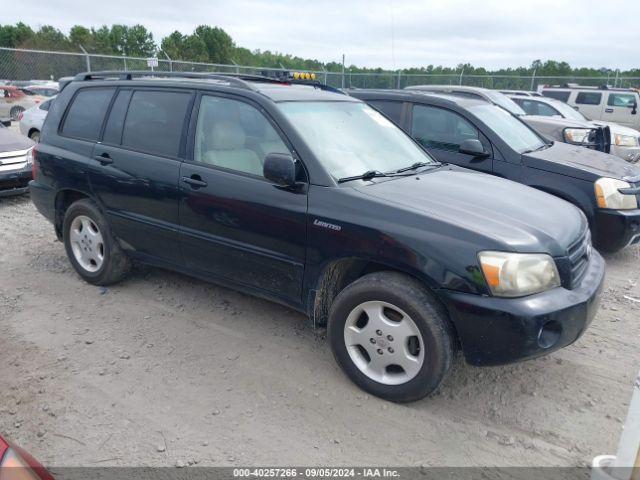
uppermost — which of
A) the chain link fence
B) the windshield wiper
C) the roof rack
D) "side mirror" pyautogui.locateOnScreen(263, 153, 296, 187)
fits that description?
the chain link fence

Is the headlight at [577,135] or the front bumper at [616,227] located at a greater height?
the headlight at [577,135]

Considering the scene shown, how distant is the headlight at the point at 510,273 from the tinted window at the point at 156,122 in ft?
8.00

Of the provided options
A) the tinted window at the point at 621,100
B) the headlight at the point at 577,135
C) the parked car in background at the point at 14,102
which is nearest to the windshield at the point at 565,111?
the headlight at the point at 577,135

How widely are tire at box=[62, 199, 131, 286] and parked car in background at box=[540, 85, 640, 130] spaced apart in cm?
1644

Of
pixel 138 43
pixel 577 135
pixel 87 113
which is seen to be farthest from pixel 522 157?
pixel 138 43

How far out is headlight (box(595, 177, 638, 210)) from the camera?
5.31 m

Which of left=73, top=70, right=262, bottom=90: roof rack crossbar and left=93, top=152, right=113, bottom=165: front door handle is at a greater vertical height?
left=73, top=70, right=262, bottom=90: roof rack crossbar

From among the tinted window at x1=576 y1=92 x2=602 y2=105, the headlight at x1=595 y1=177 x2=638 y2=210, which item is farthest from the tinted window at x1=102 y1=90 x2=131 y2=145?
the tinted window at x1=576 y1=92 x2=602 y2=105

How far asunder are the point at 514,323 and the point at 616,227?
3286 millimetres

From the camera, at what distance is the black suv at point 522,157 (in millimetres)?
5344

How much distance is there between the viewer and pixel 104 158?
4348mm

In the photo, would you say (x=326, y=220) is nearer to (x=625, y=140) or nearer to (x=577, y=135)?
(x=577, y=135)

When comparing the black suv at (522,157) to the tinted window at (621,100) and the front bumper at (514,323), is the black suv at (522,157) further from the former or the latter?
the tinted window at (621,100)

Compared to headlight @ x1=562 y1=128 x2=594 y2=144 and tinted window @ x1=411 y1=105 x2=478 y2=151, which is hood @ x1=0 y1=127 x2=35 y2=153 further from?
headlight @ x1=562 y1=128 x2=594 y2=144
